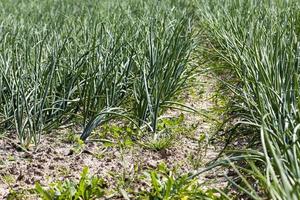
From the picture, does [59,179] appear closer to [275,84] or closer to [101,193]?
[101,193]

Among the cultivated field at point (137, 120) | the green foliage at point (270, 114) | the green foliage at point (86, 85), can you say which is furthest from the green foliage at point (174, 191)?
the green foliage at point (86, 85)

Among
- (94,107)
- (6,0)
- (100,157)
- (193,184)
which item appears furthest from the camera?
(6,0)

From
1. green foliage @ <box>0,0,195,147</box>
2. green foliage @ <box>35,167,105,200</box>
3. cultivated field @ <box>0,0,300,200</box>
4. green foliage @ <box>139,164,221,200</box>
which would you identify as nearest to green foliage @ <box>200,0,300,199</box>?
cultivated field @ <box>0,0,300,200</box>

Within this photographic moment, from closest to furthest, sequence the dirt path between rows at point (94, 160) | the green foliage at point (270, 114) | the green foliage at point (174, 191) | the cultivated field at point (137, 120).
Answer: the green foliage at point (270, 114) < the green foliage at point (174, 191) < the cultivated field at point (137, 120) < the dirt path between rows at point (94, 160)

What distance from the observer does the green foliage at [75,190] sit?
1.63 m

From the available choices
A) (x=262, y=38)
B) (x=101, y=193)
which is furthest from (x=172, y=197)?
(x=262, y=38)

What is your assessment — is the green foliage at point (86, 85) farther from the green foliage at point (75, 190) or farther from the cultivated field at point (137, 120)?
the green foliage at point (75, 190)

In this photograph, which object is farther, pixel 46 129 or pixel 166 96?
pixel 166 96

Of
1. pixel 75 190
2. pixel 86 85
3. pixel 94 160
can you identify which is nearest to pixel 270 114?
pixel 75 190

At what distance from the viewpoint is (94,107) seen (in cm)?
239

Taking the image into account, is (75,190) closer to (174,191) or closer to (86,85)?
(174,191)

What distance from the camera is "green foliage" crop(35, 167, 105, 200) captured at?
163cm

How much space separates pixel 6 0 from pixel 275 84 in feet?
16.6

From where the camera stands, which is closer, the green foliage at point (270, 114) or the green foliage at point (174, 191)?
the green foliage at point (270, 114)
